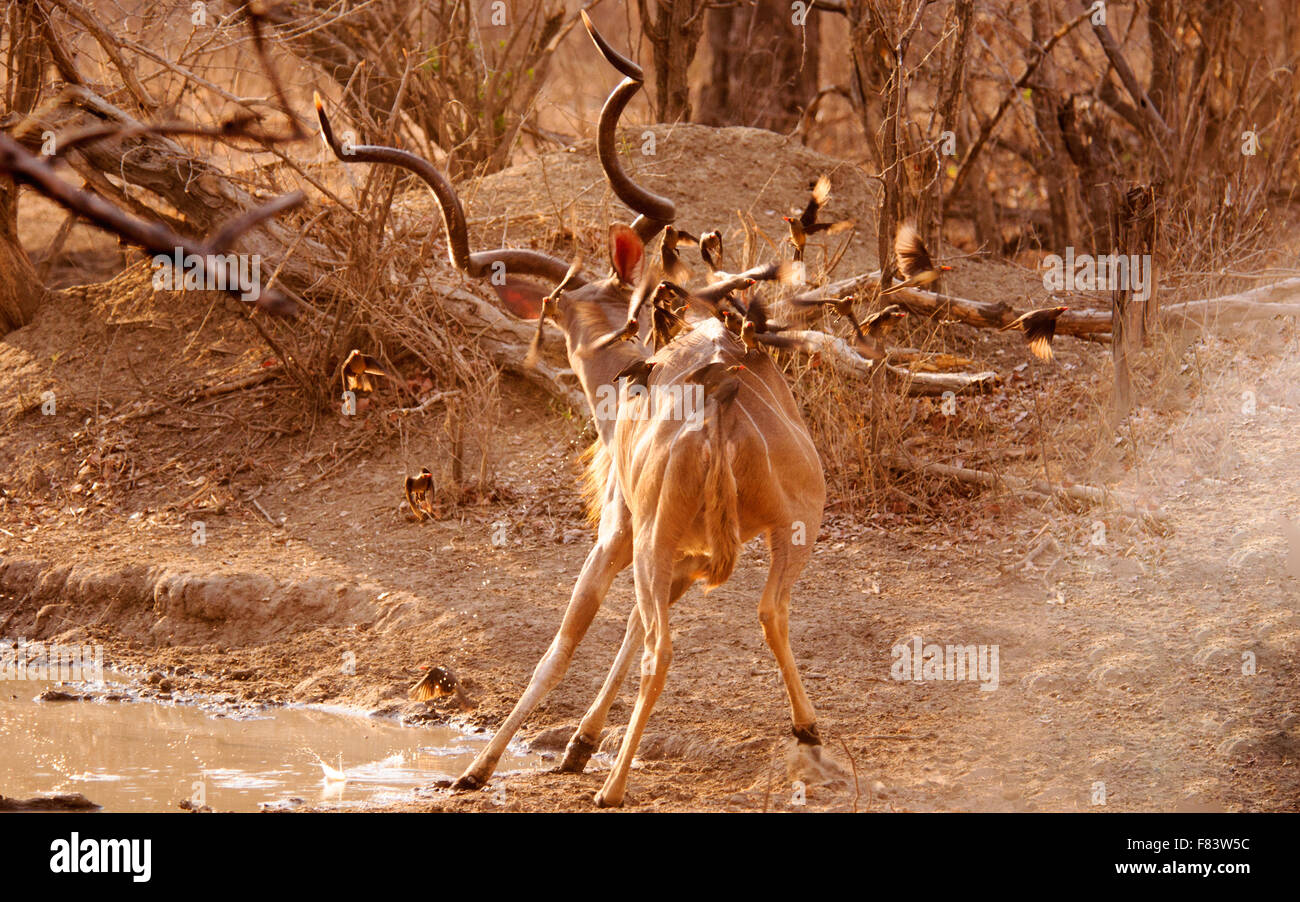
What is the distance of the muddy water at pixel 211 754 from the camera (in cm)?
542

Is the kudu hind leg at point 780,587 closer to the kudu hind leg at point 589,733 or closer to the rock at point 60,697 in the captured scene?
the kudu hind leg at point 589,733

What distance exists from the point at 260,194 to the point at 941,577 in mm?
5474

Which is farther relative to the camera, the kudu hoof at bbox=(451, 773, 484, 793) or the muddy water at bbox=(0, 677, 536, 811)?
the muddy water at bbox=(0, 677, 536, 811)

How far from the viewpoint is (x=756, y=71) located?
45.8ft

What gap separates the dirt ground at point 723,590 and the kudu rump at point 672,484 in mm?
407

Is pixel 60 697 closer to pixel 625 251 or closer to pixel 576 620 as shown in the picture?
pixel 576 620

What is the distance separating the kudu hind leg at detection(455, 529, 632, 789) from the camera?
17.5 feet

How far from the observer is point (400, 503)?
841 cm

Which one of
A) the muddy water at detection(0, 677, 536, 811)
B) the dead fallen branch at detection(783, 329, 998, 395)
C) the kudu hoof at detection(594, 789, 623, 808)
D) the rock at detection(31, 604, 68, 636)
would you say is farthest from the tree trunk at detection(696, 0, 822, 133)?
the kudu hoof at detection(594, 789, 623, 808)

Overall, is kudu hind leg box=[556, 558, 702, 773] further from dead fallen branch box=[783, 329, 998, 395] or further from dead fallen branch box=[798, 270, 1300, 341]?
dead fallen branch box=[798, 270, 1300, 341]

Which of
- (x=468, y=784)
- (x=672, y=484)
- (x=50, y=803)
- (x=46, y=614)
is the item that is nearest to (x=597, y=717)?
A: (x=468, y=784)

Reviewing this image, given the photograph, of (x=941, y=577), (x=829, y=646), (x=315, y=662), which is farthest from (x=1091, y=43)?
(x=315, y=662)

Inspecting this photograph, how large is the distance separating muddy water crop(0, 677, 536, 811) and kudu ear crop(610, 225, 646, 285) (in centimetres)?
205

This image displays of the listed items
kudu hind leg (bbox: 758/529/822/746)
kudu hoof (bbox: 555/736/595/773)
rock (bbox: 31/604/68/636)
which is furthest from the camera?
rock (bbox: 31/604/68/636)
